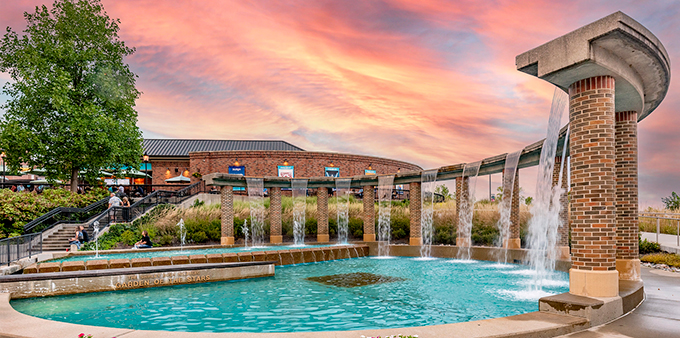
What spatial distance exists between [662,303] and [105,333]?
1006 centimetres

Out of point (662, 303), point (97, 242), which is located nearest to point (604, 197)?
point (662, 303)

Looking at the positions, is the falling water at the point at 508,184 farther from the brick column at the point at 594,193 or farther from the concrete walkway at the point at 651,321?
the brick column at the point at 594,193

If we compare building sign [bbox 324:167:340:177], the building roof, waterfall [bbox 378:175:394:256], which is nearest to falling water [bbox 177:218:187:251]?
waterfall [bbox 378:175:394:256]

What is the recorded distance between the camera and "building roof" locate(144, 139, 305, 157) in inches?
2030

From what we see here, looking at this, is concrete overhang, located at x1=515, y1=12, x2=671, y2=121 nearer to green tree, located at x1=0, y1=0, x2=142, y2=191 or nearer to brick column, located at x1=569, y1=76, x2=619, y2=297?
brick column, located at x1=569, y1=76, x2=619, y2=297

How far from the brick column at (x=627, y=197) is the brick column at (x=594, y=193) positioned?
9.18ft

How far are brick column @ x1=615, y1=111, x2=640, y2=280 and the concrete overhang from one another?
46.3 inches

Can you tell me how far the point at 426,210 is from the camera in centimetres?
2556

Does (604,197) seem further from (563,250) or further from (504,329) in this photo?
(563,250)

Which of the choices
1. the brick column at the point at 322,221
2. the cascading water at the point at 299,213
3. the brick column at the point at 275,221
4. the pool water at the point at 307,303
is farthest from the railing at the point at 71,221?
the brick column at the point at 322,221

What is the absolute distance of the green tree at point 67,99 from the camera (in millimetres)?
26969

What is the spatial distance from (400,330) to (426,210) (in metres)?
20.4

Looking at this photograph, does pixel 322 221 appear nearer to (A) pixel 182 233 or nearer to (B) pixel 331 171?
(A) pixel 182 233

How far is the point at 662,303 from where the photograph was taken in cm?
809
